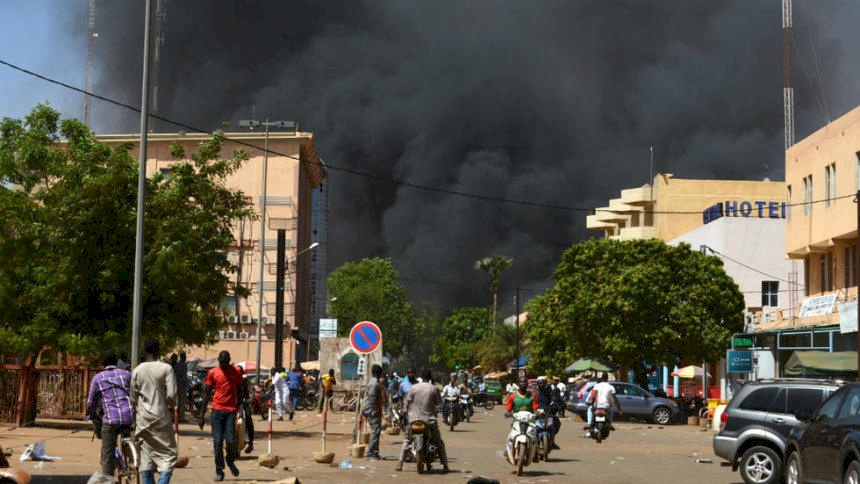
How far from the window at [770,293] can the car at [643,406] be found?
87.7 ft

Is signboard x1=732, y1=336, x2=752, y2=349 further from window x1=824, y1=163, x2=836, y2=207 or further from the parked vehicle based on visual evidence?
the parked vehicle

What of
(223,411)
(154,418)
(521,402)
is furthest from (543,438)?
(154,418)

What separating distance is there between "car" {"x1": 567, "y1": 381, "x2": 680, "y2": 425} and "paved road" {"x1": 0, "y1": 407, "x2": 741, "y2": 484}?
34.3 ft

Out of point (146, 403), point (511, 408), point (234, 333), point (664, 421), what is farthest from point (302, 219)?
point (146, 403)

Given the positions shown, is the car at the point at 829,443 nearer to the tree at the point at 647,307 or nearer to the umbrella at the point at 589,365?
the umbrella at the point at 589,365

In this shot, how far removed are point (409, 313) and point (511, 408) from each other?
340ft

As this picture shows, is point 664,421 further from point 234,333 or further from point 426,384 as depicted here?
point 234,333

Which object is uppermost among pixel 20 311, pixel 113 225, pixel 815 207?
pixel 815 207

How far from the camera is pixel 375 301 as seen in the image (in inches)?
4828

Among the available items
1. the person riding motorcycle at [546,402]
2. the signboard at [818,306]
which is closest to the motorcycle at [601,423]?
the person riding motorcycle at [546,402]

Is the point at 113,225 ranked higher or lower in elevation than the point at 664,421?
higher

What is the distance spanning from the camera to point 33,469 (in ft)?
58.9

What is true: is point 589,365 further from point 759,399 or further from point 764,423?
point 764,423

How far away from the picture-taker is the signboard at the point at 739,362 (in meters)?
50.7
